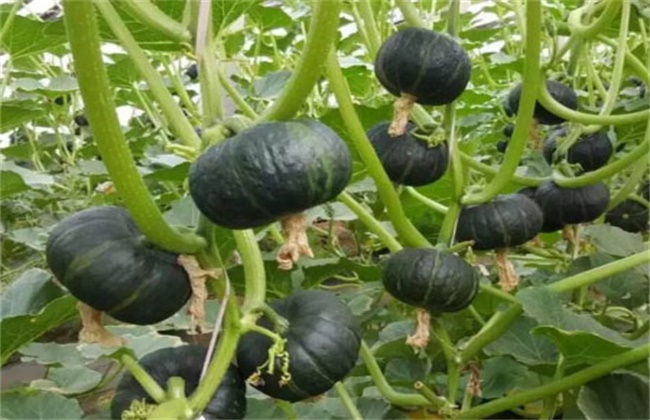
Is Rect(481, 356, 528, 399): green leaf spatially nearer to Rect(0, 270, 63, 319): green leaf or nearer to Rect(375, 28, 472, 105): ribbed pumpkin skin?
Rect(375, 28, 472, 105): ribbed pumpkin skin

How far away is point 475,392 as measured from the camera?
48.7 inches

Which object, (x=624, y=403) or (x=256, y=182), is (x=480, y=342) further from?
(x=256, y=182)

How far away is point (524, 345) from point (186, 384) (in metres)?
0.62

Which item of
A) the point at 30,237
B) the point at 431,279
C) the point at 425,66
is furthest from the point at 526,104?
the point at 30,237

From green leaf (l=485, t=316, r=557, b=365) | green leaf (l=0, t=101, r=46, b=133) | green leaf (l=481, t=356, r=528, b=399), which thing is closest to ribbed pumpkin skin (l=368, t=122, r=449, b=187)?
green leaf (l=485, t=316, r=557, b=365)

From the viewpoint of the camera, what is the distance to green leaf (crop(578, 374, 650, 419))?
1.12 m

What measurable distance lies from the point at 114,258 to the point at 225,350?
0.41 feet

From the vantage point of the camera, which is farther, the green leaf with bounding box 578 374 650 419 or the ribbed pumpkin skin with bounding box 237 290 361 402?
the green leaf with bounding box 578 374 650 419

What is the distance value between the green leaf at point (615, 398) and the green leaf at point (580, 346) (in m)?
0.05

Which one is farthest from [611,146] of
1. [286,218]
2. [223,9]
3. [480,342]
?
[286,218]

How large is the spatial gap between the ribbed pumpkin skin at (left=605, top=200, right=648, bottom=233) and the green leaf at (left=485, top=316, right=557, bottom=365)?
619 millimetres

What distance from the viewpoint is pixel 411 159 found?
115cm

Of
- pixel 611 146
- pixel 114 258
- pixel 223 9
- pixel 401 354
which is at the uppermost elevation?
pixel 223 9

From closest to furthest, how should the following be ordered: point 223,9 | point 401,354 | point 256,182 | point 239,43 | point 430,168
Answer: point 256,182 → point 223,9 → point 430,168 → point 401,354 → point 239,43
